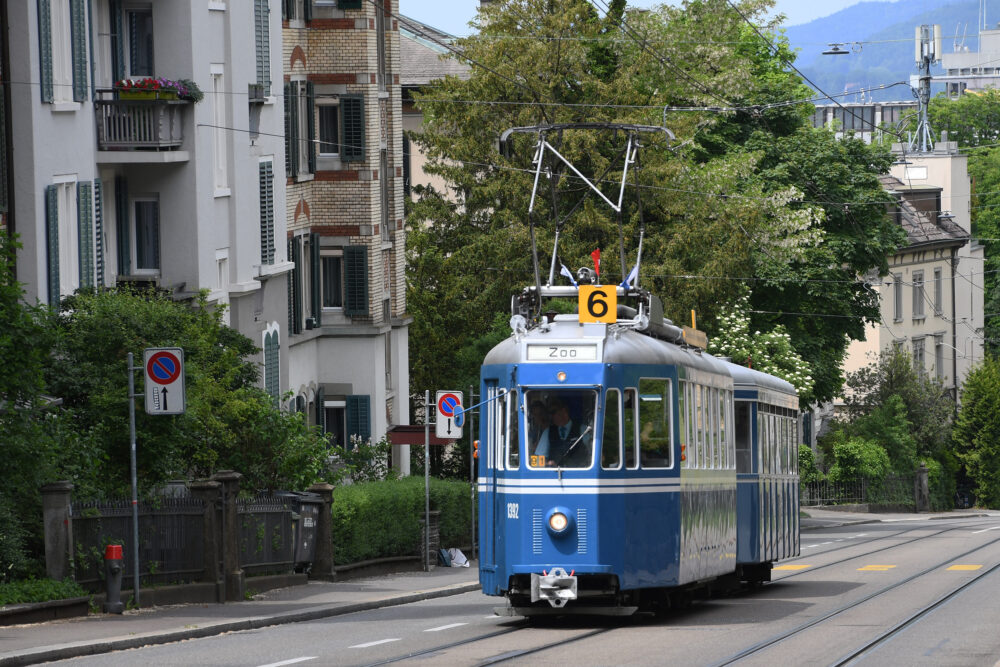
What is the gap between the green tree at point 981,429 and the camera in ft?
235

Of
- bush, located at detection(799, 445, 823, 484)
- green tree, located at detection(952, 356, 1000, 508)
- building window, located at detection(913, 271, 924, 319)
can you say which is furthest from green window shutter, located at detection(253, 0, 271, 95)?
building window, located at detection(913, 271, 924, 319)

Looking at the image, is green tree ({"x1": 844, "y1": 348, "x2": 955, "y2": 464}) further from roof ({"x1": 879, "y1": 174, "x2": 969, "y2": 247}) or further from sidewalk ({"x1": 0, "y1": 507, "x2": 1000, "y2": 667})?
sidewalk ({"x1": 0, "y1": 507, "x2": 1000, "y2": 667})

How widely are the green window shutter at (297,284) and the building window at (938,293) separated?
47516 mm

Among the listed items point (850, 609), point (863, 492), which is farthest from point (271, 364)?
point (863, 492)

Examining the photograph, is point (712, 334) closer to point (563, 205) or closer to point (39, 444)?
point (563, 205)

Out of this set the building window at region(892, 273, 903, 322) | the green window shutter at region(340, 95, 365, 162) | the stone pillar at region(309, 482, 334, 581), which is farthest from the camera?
the building window at region(892, 273, 903, 322)

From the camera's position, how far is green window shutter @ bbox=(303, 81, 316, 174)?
136 feet

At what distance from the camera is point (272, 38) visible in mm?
37031

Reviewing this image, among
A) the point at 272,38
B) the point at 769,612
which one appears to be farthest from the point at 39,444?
the point at 272,38

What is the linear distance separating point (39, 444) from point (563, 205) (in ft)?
99.0

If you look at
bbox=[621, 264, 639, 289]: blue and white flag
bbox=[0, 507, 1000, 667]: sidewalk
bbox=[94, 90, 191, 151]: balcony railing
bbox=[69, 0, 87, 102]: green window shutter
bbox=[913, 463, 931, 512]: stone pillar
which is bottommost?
bbox=[913, 463, 931, 512]: stone pillar

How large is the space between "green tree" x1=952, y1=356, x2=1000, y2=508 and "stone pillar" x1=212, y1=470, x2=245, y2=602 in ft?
173

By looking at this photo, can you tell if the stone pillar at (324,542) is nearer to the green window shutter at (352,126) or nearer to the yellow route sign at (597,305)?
the yellow route sign at (597,305)

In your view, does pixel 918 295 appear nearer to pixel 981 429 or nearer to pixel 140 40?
pixel 981 429
